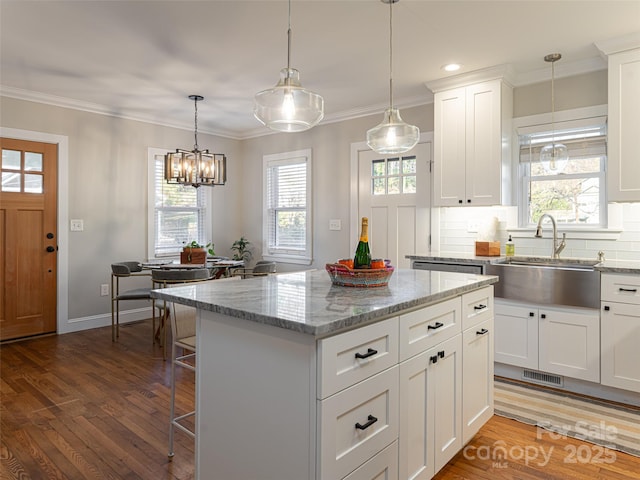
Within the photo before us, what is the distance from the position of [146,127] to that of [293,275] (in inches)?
154

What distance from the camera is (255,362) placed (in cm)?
150

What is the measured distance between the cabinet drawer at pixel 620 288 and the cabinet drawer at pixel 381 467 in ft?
7.13

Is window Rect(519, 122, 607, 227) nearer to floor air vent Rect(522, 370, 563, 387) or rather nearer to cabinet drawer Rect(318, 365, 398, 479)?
floor air vent Rect(522, 370, 563, 387)

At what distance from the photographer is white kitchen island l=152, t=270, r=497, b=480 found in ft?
4.44

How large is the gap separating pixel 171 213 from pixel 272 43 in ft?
10.4

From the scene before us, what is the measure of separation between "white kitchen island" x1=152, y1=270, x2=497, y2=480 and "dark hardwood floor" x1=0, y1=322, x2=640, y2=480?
420 mm

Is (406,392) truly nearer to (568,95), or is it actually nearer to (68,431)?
(68,431)

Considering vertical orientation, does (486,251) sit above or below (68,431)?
above

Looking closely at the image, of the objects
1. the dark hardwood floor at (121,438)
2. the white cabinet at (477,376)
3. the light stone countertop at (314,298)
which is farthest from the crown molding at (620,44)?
the dark hardwood floor at (121,438)

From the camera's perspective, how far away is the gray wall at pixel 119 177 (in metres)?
4.71

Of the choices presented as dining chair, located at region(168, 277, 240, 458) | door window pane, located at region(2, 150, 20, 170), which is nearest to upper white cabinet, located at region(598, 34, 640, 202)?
dining chair, located at region(168, 277, 240, 458)

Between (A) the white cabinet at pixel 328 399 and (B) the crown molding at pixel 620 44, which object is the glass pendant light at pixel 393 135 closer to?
(A) the white cabinet at pixel 328 399

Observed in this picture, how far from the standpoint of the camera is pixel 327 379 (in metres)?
1.33

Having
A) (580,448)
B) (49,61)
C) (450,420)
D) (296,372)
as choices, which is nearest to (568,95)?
(580,448)
